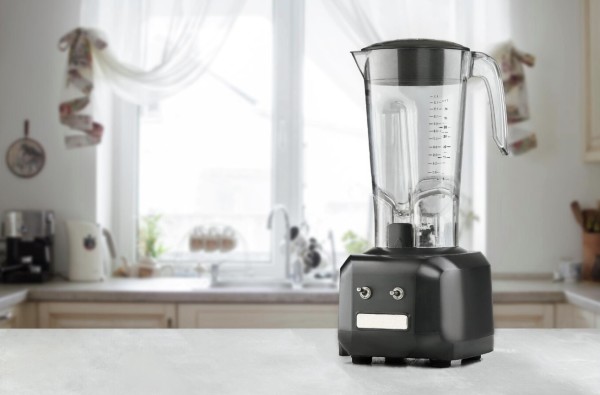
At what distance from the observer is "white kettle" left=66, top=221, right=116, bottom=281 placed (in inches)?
149

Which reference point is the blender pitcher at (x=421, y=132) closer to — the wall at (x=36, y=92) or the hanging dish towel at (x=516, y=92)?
the hanging dish towel at (x=516, y=92)

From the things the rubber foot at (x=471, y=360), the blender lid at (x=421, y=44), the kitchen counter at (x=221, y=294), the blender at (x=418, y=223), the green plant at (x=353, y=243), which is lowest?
the kitchen counter at (x=221, y=294)

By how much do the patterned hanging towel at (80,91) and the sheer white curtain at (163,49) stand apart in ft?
0.16

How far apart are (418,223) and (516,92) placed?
2464 millimetres

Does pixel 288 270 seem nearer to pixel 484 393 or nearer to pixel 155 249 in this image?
pixel 155 249

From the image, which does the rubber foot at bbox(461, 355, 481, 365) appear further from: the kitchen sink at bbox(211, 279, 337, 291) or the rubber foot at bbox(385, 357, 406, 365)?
the kitchen sink at bbox(211, 279, 337, 291)

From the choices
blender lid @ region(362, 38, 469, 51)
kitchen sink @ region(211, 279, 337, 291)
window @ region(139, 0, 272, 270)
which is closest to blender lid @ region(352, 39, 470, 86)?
blender lid @ region(362, 38, 469, 51)

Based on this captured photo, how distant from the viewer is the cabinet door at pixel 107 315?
346 centimetres

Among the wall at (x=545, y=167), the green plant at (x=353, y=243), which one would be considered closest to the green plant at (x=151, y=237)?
the green plant at (x=353, y=243)

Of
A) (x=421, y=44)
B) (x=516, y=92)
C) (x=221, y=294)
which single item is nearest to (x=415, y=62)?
(x=421, y=44)

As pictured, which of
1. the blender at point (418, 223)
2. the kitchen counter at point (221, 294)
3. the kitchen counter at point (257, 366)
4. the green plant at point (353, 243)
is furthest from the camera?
the green plant at point (353, 243)

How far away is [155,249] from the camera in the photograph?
13.5 feet

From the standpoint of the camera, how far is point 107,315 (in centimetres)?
348

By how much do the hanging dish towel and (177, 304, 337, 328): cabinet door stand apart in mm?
1133
